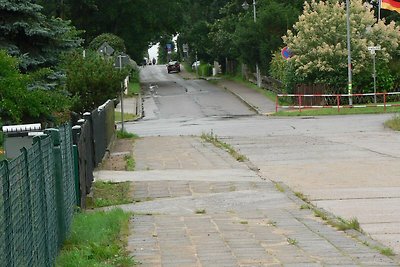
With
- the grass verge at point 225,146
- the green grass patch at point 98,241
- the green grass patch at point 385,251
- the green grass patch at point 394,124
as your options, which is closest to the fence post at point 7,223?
the green grass patch at point 98,241

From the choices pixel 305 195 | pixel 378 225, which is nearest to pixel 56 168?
pixel 378 225

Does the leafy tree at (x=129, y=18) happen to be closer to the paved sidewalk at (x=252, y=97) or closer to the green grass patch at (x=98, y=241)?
the paved sidewalk at (x=252, y=97)

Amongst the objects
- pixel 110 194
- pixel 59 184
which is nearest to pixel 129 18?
pixel 110 194

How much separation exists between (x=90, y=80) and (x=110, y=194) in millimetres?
13899

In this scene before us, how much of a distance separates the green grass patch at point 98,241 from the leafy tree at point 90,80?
16.1m

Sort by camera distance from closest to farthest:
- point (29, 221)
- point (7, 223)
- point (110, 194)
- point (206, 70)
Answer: point (7, 223) → point (29, 221) → point (110, 194) → point (206, 70)

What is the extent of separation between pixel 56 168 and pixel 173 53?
5972 inches

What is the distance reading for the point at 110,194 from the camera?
47.3 ft

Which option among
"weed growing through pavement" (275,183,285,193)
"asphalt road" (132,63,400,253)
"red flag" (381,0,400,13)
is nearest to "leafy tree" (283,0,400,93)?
"asphalt road" (132,63,400,253)

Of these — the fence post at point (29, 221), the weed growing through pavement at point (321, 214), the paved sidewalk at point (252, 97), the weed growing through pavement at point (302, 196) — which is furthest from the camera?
the paved sidewalk at point (252, 97)

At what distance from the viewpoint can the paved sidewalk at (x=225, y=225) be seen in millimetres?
8734

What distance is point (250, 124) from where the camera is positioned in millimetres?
35281

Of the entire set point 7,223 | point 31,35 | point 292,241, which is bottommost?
point 292,241

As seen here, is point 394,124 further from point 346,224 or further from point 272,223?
point 346,224
